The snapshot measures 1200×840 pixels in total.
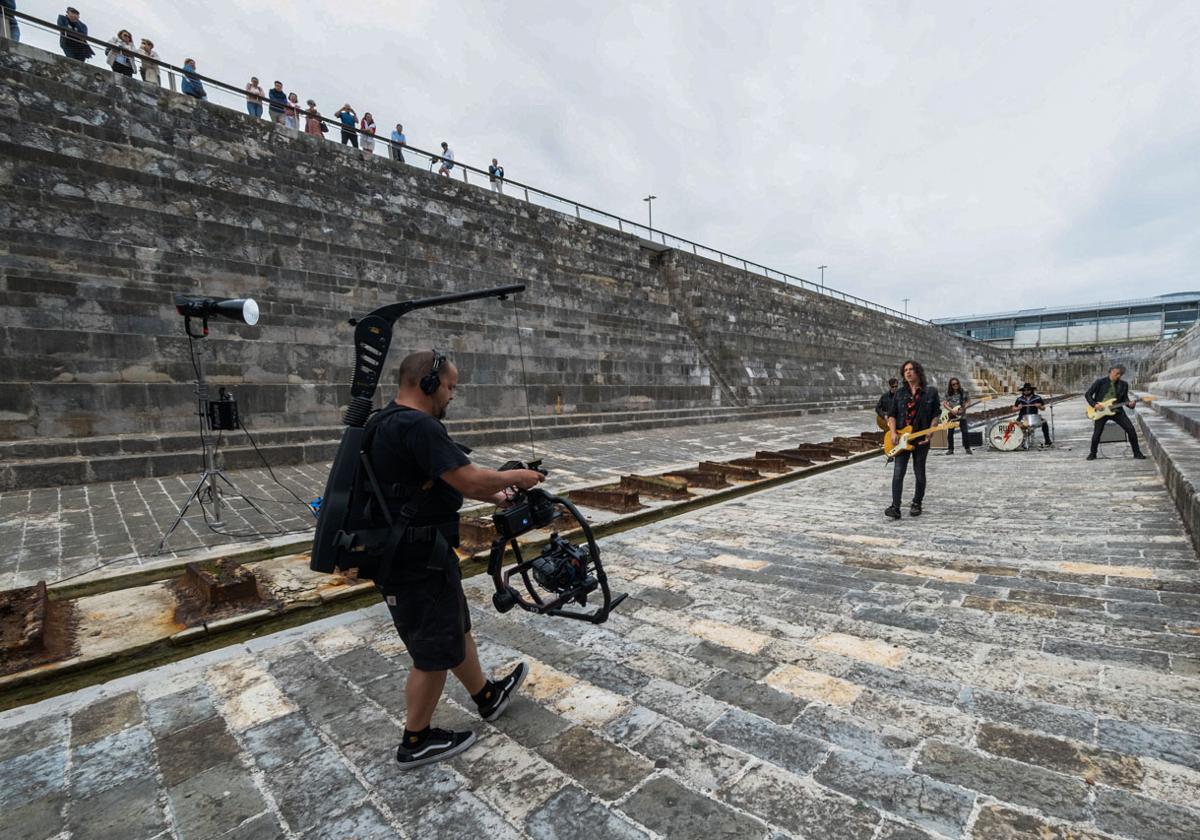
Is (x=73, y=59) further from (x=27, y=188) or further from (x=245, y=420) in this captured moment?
(x=245, y=420)

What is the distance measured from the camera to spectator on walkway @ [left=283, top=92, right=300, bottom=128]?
13062mm

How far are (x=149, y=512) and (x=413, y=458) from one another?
6.37 metres

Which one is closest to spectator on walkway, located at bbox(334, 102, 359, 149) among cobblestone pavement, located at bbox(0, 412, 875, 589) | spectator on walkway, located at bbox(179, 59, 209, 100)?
spectator on walkway, located at bbox(179, 59, 209, 100)

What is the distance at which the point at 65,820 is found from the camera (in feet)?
6.93

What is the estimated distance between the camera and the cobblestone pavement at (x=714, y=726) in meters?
2.05

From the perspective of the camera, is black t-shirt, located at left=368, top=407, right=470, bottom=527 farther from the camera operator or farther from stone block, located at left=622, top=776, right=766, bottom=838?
stone block, located at left=622, top=776, right=766, bottom=838

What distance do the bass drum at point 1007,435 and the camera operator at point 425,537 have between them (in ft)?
43.9

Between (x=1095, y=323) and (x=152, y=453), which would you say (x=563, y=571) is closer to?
(x=152, y=453)

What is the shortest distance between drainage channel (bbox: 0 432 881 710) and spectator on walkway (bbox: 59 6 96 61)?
11.3 m

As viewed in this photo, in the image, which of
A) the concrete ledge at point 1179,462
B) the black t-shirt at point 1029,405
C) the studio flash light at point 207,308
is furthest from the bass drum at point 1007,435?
the studio flash light at point 207,308

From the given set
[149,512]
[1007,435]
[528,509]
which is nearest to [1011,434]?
[1007,435]

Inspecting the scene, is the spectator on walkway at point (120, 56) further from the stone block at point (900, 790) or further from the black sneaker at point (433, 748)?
the stone block at point (900, 790)

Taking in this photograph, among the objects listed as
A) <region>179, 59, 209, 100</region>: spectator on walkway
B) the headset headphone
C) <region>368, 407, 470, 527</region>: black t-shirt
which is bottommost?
<region>368, 407, 470, 527</region>: black t-shirt

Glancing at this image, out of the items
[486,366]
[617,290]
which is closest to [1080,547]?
[486,366]
